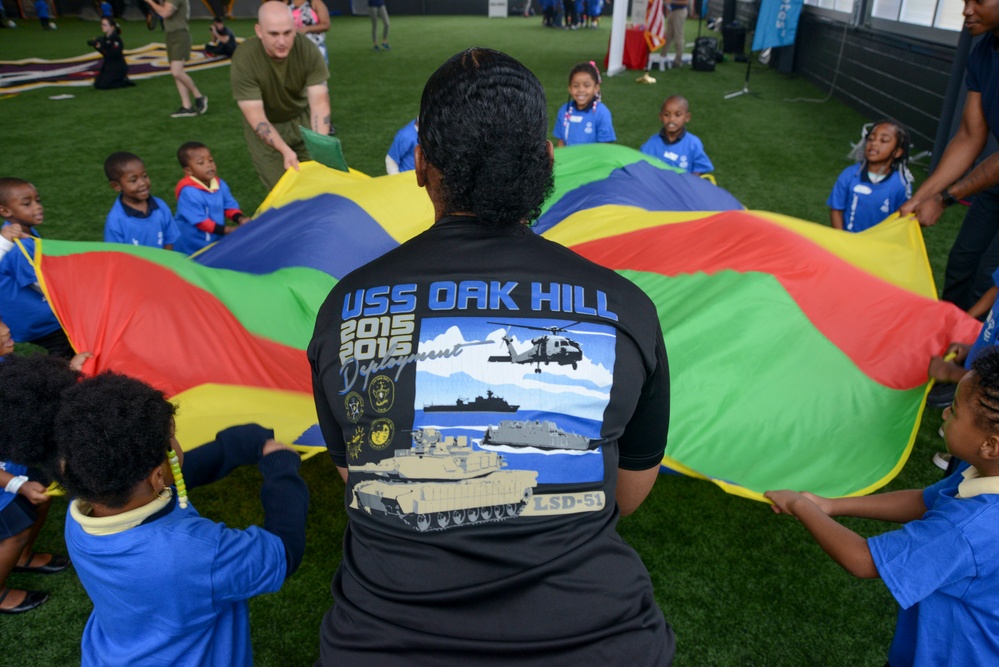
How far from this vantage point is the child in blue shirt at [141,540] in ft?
4.09

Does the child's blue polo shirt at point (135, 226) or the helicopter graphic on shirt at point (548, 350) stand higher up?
the helicopter graphic on shirt at point (548, 350)

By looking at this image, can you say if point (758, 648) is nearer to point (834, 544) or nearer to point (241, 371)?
point (834, 544)

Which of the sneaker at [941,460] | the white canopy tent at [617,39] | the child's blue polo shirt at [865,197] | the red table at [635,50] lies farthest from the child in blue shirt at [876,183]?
the red table at [635,50]

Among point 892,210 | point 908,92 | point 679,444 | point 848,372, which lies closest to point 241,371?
point 679,444

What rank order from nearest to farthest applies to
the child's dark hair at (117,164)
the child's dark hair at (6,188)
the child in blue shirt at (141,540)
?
the child in blue shirt at (141,540)
the child's dark hair at (6,188)
the child's dark hair at (117,164)

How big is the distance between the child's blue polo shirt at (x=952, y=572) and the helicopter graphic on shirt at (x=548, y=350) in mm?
697

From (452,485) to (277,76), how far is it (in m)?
3.44

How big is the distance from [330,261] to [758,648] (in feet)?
6.51

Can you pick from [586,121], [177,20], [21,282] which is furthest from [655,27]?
[21,282]

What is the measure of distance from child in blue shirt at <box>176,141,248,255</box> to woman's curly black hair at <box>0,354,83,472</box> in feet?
6.96

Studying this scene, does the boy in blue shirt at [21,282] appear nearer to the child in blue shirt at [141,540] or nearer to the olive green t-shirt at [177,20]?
the child in blue shirt at [141,540]

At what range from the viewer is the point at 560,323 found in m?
0.91

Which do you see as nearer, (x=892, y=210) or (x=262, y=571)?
(x=262, y=571)

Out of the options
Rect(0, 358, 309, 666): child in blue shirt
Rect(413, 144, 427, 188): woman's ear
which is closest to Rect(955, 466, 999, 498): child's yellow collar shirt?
Rect(413, 144, 427, 188): woman's ear
